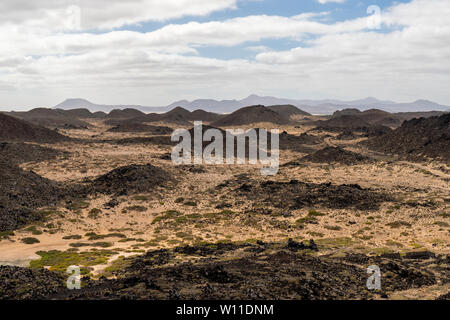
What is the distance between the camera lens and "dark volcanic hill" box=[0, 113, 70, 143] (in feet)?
327

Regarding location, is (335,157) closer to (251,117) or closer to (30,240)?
(30,240)

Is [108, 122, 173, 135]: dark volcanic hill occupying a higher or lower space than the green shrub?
higher

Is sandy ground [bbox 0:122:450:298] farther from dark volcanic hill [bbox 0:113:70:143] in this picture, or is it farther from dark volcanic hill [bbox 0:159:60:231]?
dark volcanic hill [bbox 0:113:70:143]

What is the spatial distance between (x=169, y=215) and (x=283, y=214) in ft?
46.3

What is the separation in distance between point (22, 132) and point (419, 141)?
10895cm

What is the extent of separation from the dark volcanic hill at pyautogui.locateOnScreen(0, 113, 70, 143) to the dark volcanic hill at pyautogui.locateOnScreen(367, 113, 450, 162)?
95744 millimetres

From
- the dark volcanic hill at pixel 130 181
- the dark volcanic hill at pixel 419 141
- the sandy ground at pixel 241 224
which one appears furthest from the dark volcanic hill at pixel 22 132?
the dark volcanic hill at pixel 419 141

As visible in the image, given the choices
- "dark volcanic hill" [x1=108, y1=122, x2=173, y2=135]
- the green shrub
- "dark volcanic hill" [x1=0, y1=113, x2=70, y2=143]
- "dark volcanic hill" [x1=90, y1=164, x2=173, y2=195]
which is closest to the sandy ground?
the green shrub

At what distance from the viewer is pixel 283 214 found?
43438mm

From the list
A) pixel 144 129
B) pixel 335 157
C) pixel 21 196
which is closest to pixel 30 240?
pixel 21 196

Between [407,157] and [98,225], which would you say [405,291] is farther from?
[407,157]

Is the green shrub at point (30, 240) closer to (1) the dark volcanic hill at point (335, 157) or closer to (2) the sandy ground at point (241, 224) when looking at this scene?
(2) the sandy ground at point (241, 224)

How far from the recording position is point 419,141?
88.9m

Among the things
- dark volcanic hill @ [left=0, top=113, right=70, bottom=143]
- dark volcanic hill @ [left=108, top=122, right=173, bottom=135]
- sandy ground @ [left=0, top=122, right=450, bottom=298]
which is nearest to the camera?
sandy ground @ [left=0, top=122, right=450, bottom=298]
